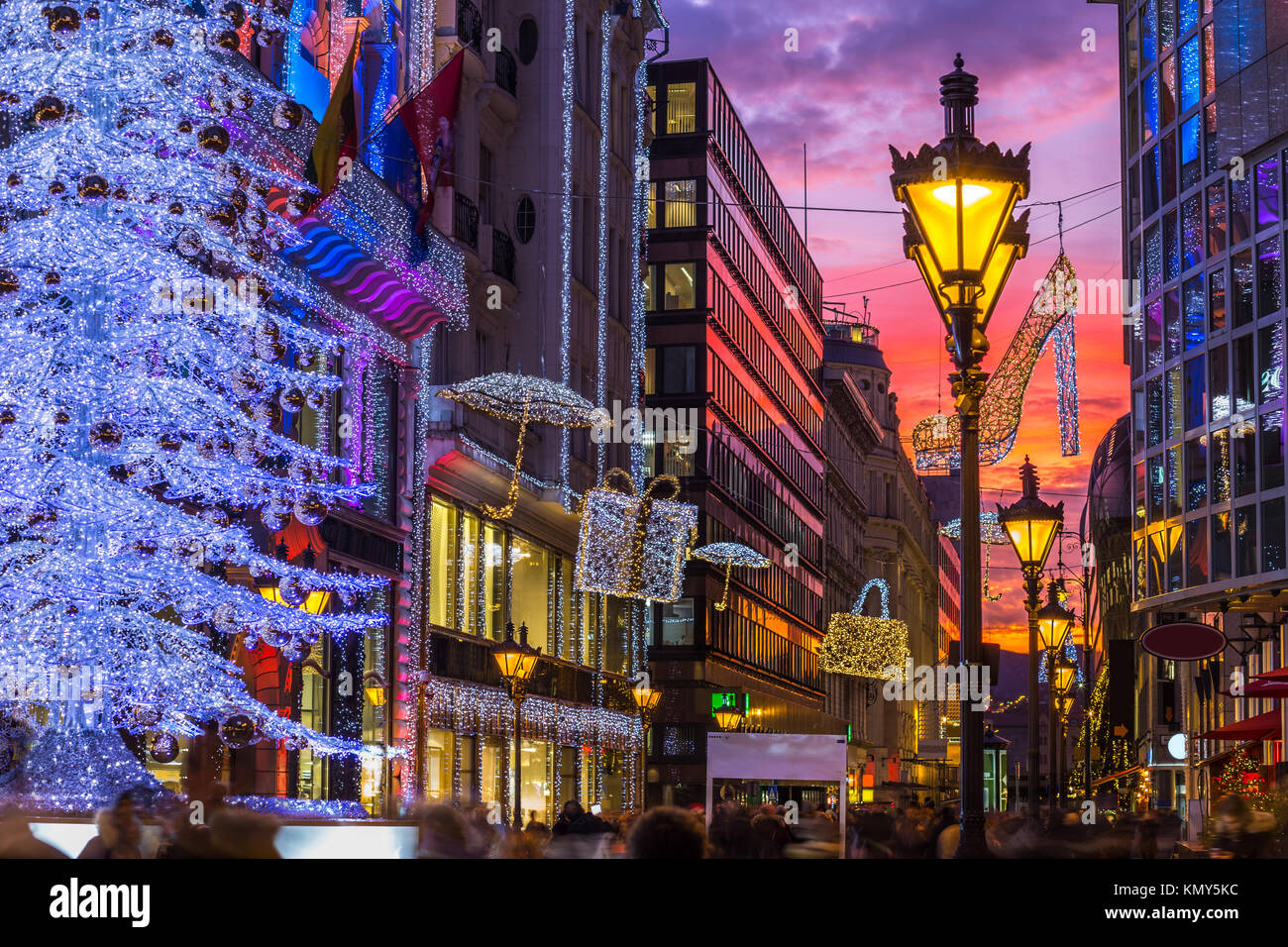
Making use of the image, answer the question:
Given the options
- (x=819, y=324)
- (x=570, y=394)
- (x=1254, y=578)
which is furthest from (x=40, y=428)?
(x=819, y=324)

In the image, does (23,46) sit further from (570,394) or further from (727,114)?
(727,114)

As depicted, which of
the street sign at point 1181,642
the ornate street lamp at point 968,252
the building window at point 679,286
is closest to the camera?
the ornate street lamp at point 968,252

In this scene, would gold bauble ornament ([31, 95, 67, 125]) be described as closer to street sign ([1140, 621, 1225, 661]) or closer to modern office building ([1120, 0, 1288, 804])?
street sign ([1140, 621, 1225, 661])

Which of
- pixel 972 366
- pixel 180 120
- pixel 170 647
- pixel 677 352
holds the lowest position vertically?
pixel 170 647

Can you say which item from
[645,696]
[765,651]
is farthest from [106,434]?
[765,651]

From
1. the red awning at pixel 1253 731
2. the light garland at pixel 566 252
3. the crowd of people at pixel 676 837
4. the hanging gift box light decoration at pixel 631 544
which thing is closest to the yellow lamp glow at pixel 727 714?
the hanging gift box light decoration at pixel 631 544

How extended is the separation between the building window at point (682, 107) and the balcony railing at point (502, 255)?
3395 cm

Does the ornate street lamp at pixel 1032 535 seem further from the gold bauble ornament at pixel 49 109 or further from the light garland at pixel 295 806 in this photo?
the gold bauble ornament at pixel 49 109

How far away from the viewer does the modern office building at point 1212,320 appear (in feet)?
119

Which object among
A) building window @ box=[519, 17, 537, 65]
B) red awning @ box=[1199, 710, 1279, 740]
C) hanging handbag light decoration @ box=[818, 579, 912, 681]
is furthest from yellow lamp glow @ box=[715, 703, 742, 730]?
hanging handbag light decoration @ box=[818, 579, 912, 681]

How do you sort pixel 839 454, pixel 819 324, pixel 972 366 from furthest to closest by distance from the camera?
1. pixel 839 454
2. pixel 819 324
3. pixel 972 366
